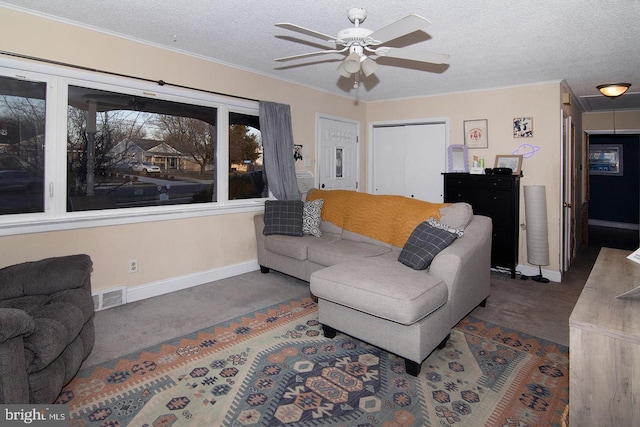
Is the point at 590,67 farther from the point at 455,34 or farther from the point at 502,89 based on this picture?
the point at 455,34

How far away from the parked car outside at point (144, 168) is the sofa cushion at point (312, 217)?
1.66 metres

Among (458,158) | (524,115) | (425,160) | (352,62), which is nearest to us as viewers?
(352,62)

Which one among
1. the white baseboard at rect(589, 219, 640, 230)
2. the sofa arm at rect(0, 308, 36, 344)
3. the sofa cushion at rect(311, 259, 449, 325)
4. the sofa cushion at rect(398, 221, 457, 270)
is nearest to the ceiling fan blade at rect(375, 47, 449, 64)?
the sofa cushion at rect(398, 221, 457, 270)

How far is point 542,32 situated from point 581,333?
8.34 ft

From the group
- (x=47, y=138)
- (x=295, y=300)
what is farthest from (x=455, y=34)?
(x=47, y=138)

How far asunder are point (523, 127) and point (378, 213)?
2.38 meters

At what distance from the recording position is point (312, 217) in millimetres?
4238

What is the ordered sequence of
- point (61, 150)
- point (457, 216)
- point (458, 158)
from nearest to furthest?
point (61, 150), point (457, 216), point (458, 158)

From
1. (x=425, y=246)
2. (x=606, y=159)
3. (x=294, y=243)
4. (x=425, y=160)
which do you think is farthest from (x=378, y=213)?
(x=606, y=159)

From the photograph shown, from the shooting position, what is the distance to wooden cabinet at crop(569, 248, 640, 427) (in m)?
1.42

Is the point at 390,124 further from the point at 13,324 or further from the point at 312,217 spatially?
the point at 13,324

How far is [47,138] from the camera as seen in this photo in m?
2.93

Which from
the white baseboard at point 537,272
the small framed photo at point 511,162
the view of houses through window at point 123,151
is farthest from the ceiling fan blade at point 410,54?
the white baseboard at point 537,272

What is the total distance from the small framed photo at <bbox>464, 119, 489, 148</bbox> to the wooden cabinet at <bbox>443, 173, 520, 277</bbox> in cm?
56
